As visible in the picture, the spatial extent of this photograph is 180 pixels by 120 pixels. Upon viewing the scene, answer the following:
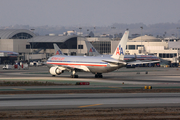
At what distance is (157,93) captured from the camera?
38.2 metres

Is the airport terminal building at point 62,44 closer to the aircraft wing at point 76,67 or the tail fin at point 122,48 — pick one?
the aircraft wing at point 76,67

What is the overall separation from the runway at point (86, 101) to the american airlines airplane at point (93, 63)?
81.7ft

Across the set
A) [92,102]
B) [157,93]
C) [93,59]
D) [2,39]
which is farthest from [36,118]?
[2,39]

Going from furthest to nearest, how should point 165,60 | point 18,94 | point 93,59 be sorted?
point 165,60 → point 93,59 → point 18,94

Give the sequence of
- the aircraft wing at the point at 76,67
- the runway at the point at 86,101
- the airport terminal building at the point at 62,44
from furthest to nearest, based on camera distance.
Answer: the airport terminal building at the point at 62,44 → the aircraft wing at the point at 76,67 → the runway at the point at 86,101

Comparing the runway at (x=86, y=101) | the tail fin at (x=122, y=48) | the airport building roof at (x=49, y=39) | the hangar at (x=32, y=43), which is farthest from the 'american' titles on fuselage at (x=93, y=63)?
the airport building roof at (x=49, y=39)

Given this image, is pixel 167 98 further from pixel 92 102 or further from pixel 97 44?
pixel 97 44

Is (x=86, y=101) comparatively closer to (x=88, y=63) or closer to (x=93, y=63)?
(x=93, y=63)

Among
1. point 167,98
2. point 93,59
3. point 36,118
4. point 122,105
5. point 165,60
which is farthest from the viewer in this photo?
point 165,60

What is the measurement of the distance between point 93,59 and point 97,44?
Answer: 13242cm

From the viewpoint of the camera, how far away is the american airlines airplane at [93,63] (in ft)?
199

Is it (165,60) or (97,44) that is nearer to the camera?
(165,60)

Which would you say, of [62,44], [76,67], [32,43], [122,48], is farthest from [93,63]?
[32,43]

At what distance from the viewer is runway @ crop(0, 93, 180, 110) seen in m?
28.4
